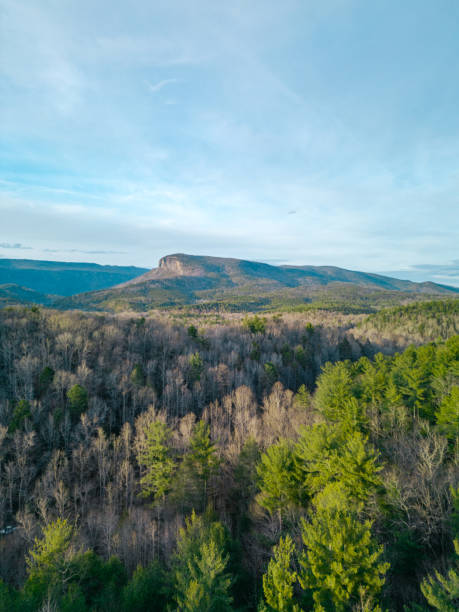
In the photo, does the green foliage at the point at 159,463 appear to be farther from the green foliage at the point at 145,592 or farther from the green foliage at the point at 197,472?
the green foliage at the point at 145,592

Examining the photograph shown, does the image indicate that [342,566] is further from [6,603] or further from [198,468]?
[198,468]

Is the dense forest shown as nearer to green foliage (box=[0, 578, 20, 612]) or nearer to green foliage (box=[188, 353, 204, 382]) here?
green foliage (box=[0, 578, 20, 612])

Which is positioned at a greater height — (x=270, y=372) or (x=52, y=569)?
(x=52, y=569)

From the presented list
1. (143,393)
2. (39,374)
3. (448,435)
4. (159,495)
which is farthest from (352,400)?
(39,374)

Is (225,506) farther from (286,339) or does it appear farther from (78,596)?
(286,339)

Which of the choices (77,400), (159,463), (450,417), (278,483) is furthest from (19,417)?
(450,417)

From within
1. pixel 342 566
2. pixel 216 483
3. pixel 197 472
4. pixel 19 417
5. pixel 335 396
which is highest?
pixel 342 566

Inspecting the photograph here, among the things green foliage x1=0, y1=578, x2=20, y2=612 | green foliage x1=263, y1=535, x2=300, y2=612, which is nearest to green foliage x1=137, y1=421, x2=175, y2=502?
green foliage x1=0, y1=578, x2=20, y2=612

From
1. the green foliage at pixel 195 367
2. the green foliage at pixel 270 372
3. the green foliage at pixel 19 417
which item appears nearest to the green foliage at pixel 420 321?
the green foliage at pixel 270 372
